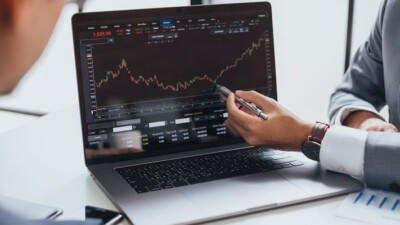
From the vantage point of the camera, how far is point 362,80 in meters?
1.52

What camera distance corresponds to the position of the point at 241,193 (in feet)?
3.35

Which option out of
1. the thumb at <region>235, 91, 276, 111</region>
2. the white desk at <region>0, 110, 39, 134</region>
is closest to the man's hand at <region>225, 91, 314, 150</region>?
the thumb at <region>235, 91, 276, 111</region>

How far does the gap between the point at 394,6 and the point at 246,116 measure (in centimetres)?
56

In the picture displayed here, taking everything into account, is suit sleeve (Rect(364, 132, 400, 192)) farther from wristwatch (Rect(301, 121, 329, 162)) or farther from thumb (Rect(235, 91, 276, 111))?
thumb (Rect(235, 91, 276, 111))

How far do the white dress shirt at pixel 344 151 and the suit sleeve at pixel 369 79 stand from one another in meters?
0.36

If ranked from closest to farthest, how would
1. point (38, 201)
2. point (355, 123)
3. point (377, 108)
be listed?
Result: point (38, 201) → point (355, 123) → point (377, 108)

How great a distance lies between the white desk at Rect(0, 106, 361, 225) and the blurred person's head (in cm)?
51

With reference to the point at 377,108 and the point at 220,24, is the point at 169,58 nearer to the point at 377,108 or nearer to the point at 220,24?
the point at 220,24

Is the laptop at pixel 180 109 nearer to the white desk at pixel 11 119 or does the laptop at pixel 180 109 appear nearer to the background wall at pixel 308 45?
the background wall at pixel 308 45

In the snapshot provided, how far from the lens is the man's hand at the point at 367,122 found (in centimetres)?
129

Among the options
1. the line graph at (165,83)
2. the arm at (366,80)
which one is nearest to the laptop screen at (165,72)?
the line graph at (165,83)

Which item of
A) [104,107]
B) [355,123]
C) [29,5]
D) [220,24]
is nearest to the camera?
[29,5]

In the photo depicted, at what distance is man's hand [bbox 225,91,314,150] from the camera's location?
115cm

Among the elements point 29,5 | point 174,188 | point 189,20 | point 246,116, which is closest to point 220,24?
point 189,20
